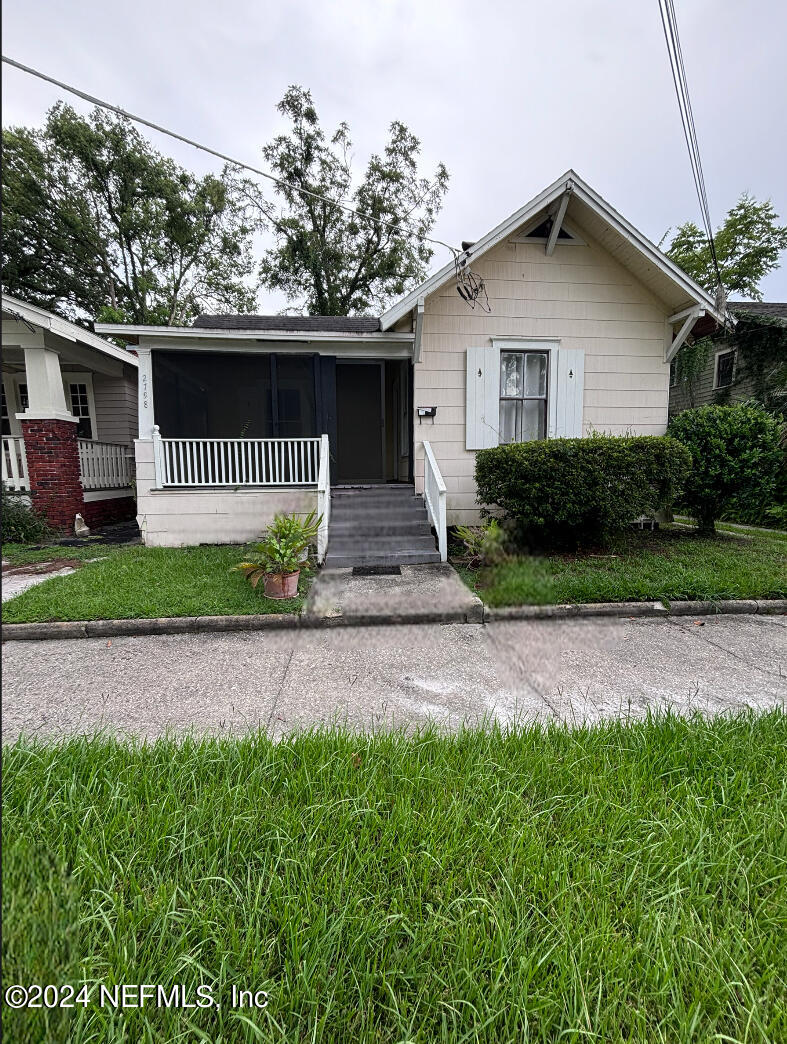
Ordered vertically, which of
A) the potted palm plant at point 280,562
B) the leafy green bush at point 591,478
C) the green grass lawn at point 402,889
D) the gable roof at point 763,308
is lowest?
the green grass lawn at point 402,889

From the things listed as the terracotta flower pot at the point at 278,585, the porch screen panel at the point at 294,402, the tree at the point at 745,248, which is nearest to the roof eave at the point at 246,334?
the porch screen panel at the point at 294,402

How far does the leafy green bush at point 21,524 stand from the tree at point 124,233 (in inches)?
422

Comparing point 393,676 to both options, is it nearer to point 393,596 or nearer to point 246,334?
point 393,596

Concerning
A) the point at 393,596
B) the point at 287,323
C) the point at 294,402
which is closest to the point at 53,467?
the point at 294,402

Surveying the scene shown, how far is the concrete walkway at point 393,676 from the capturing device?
2445 millimetres

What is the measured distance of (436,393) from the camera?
6719mm

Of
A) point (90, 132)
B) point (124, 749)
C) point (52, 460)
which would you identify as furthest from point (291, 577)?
point (90, 132)

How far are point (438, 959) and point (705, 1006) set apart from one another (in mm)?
609

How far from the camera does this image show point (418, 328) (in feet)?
20.7

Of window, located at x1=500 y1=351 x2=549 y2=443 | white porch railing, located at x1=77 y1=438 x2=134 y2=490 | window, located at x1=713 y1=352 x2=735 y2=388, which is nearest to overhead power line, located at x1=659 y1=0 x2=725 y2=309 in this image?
window, located at x1=500 y1=351 x2=549 y2=443

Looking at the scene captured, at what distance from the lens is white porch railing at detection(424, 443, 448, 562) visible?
18.7 feet

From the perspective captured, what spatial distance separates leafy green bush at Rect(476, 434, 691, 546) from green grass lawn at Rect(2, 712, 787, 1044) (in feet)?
12.1

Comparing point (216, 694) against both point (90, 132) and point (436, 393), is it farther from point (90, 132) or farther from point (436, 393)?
point (90, 132)

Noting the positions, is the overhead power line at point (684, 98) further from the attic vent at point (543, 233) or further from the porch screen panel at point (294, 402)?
the porch screen panel at point (294, 402)
